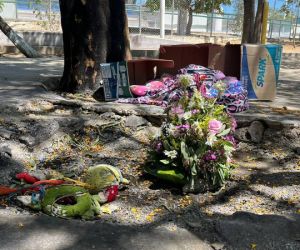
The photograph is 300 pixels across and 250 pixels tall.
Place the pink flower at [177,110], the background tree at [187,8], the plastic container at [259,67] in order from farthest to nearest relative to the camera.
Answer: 1. the background tree at [187,8]
2. the plastic container at [259,67]
3. the pink flower at [177,110]

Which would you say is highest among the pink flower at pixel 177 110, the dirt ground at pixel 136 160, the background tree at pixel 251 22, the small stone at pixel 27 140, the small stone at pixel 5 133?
the background tree at pixel 251 22

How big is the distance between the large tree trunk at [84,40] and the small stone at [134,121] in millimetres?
1055

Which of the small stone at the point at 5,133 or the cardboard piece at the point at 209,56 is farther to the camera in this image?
the cardboard piece at the point at 209,56

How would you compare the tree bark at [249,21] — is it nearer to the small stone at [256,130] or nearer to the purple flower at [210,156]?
the small stone at [256,130]

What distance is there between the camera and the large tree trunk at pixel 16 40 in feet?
40.0

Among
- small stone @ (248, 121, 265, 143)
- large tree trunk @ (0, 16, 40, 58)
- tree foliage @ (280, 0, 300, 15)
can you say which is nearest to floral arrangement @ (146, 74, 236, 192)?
small stone @ (248, 121, 265, 143)

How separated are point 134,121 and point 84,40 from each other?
55.0 inches

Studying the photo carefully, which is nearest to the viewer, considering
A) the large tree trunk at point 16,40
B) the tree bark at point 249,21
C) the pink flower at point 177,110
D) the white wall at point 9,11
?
the pink flower at point 177,110

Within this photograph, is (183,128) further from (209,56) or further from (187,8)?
(187,8)

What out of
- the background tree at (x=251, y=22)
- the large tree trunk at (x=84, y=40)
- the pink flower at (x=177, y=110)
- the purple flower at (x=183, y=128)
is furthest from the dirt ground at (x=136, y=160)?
the background tree at (x=251, y=22)

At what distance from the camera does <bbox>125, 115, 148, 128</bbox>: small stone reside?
4832 millimetres

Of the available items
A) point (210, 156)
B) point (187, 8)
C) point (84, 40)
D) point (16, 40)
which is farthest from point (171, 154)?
point (187, 8)

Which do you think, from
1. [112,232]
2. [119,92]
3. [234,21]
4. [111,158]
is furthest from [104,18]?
[234,21]

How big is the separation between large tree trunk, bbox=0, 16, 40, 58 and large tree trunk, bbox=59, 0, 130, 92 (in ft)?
A: 23.3
